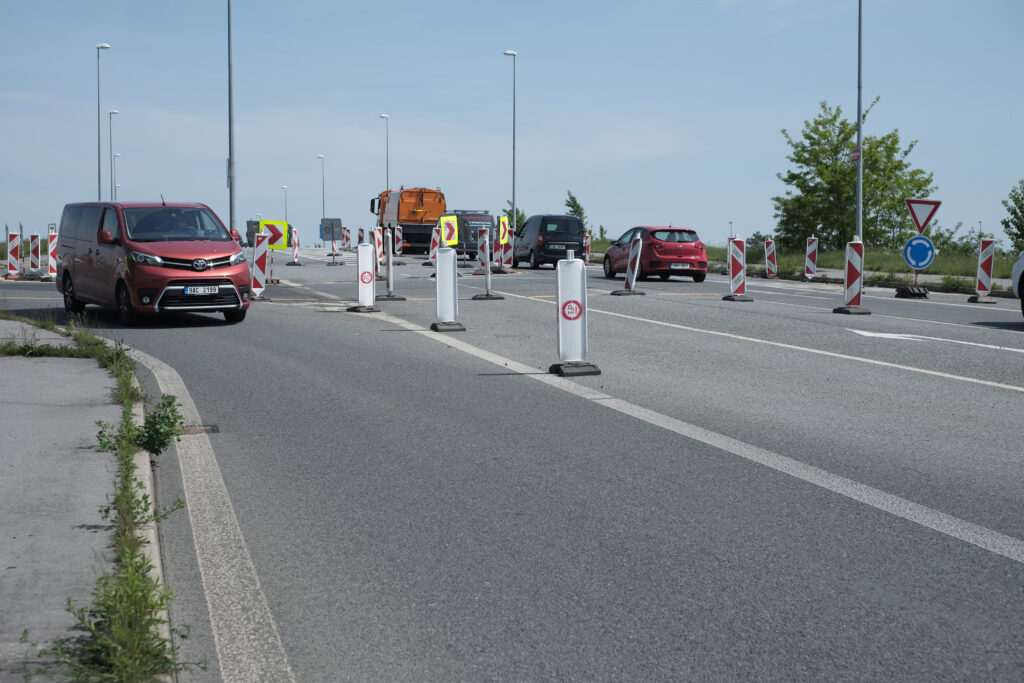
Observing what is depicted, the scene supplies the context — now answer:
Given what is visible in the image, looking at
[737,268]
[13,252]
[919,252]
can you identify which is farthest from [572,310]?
[13,252]

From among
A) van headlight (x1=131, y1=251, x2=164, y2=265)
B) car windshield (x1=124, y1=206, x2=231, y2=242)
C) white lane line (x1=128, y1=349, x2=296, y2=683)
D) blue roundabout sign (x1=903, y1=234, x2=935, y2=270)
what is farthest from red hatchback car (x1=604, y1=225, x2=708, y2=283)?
white lane line (x1=128, y1=349, x2=296, y2=683)

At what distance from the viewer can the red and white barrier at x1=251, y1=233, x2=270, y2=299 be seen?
886 inches

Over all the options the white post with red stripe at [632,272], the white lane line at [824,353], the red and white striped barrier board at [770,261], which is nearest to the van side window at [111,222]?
the white lane line at [824,353]

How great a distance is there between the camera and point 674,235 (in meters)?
29.3

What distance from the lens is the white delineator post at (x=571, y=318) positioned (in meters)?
10.9

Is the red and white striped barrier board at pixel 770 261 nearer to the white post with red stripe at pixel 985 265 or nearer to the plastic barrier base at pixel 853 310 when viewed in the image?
the white post with red stripe at pixel 985 265

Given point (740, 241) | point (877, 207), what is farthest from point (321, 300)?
point (877, 207)

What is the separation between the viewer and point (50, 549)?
466cm

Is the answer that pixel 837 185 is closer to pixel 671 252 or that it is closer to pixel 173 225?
pixel 671 252

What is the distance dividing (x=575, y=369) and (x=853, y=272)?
9003 mm

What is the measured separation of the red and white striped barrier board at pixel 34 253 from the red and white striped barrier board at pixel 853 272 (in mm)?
20981

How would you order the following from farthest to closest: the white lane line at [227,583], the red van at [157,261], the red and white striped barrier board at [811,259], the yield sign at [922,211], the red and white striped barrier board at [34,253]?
the red and white striped barrier board at [811,259] → the red and white striped barrier board at [34,253] → the yield sign at [922,211] → the red van at [157,261] → the white lane line at [227,583]

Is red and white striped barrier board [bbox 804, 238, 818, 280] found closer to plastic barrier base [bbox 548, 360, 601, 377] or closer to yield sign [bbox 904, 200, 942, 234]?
yield sign [bbox 904, 200, 942, 234]

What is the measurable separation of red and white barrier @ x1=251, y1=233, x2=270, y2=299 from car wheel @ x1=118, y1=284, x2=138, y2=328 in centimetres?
607
